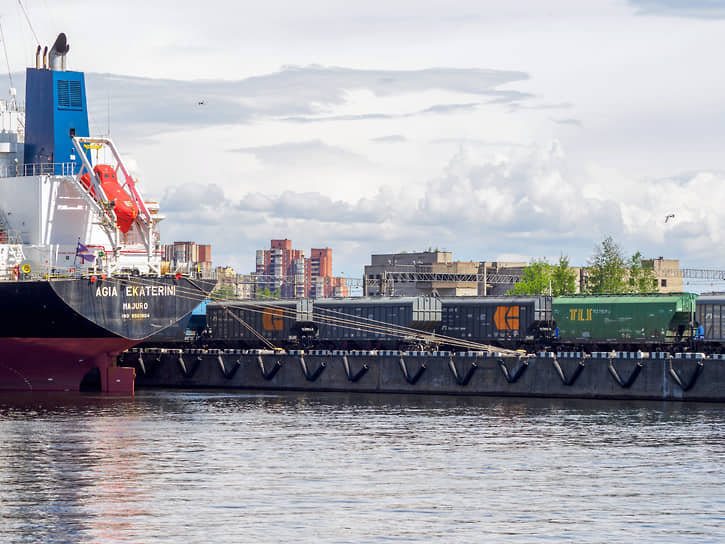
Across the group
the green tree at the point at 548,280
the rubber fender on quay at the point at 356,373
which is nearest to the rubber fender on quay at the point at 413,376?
the rubber fender on quay at the point at 356,373

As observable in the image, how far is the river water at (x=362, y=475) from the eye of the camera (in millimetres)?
31547

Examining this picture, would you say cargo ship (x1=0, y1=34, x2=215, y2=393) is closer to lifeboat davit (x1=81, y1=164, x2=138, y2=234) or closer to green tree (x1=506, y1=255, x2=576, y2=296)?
lifeboat davit (x1=81, y1=164, x2=138, y2=234)

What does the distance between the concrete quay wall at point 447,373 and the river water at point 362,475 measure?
15.8 feet

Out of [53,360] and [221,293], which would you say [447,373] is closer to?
[53,360]

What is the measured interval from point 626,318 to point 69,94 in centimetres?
4100

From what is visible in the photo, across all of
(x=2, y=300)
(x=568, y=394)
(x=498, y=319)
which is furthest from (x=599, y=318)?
(x=2, y=300)

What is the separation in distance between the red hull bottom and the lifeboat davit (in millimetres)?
8396

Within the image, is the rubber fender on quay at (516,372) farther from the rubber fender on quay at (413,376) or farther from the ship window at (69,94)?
the ship window at (69,94)

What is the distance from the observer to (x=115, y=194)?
250 ft

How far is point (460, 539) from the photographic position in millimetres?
30281

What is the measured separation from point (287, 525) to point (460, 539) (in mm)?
4744

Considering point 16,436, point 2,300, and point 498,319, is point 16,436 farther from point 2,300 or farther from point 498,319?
point 498,319

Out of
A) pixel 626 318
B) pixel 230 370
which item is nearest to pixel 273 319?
pixel 230 370

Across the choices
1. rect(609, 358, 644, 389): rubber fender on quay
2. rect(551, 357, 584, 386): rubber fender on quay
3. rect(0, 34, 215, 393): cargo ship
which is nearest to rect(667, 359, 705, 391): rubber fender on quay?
rect(609, 358, 644, 389): rubber fender on quay
